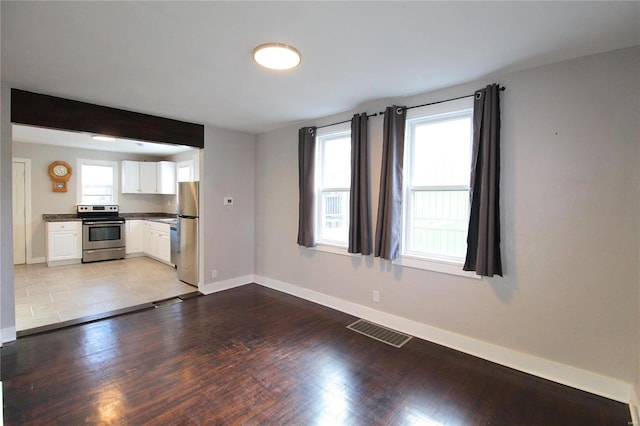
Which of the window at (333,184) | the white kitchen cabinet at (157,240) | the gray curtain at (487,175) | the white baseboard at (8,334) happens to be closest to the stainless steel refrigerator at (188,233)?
the white kitchen cabinet at (157,240)

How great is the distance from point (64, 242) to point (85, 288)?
2.29 m

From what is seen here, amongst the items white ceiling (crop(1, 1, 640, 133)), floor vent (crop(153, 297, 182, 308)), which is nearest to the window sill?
white ceiling (crop(1, 1, 640, 133))

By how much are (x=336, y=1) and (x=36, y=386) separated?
3.36 meters

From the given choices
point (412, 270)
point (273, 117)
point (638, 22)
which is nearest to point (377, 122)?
point (273, 117)

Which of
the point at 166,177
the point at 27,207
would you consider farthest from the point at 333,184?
the point at 27,207

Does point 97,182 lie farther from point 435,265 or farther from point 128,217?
point 435,265

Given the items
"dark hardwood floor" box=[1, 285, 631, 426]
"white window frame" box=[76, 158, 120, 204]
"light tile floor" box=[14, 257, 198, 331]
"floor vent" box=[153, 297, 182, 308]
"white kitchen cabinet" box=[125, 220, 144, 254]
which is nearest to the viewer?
"dark hardwood floor" box=[1, 285, 631, 426]

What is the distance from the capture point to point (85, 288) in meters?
4.54

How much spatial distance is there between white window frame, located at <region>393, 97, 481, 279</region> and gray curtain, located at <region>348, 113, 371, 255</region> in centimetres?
43

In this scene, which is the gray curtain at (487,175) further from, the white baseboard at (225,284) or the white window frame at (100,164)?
the white window frame at (100,164)

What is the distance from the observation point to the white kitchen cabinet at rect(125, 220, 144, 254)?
22.4 ft

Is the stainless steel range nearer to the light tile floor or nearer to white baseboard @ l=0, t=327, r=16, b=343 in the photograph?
the light tile floor

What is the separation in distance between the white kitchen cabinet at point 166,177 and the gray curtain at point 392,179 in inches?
231

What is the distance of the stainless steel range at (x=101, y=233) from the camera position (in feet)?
20.6
